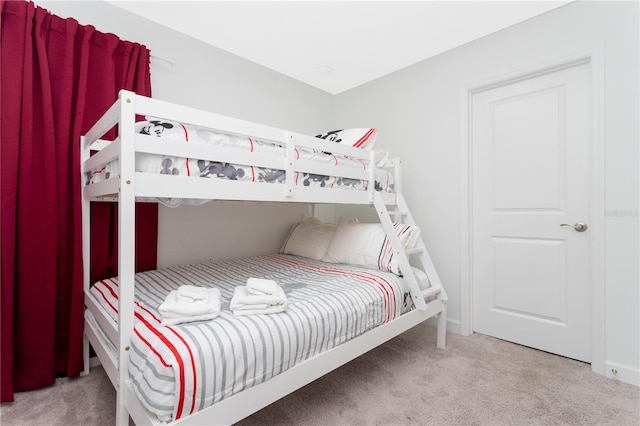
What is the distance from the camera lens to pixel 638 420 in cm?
148

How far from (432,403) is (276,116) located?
266 cm

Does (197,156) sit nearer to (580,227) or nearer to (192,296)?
(192,296)

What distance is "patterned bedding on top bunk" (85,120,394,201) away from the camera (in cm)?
118

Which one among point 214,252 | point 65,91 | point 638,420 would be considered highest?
point 65,91

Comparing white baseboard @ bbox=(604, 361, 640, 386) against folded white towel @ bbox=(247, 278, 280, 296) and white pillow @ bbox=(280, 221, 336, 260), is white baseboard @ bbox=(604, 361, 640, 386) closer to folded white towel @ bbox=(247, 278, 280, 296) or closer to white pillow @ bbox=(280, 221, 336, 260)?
white pillow @ bbox=(280, 221, 336, 260)

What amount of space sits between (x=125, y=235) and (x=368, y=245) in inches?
61.4

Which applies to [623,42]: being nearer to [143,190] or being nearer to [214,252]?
[143,190]

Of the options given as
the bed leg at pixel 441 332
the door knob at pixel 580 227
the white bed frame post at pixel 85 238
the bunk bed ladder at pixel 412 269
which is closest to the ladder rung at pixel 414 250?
the bunk bed ladder at pixel 412 269

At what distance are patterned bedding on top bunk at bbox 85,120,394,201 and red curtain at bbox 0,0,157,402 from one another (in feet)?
0.91

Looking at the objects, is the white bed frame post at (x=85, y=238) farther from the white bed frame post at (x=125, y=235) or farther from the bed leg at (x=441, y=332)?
the bed leg at (x=441, y=332)

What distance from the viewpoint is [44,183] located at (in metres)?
1.77

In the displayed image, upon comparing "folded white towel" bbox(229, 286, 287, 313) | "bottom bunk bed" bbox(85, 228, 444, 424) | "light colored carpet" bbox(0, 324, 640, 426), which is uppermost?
"folded white towel" bbox(229, 286, 287, 313)

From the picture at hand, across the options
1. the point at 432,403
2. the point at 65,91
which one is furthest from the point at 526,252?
the point at 65,91

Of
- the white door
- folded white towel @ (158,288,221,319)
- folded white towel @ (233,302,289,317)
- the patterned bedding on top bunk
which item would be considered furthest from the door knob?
folded white towel @ (158,288,221,319)
